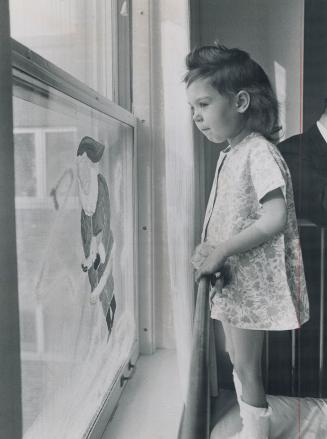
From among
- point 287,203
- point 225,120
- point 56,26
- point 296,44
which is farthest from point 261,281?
point 56,26

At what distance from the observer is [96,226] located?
83 cm

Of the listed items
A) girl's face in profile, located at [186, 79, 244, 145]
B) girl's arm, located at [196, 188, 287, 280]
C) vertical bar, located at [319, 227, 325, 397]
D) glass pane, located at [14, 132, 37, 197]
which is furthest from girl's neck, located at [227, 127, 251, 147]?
glass pane, located at [14, 132, 37, 197]

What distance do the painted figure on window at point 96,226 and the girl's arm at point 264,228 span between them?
0.85ft

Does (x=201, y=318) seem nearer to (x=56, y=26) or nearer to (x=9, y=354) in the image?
(x=9, y=354)

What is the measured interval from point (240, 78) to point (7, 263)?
1.57ft

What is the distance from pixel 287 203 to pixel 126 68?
0.42 meters

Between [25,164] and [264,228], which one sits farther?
[264,228]

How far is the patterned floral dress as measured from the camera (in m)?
0.67

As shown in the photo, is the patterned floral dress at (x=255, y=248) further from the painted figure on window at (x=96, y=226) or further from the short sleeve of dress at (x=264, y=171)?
the painted figure on window at (x=96, y=226)

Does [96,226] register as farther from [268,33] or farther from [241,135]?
[268,33]

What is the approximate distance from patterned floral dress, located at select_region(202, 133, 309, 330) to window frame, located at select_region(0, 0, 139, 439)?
22 cm

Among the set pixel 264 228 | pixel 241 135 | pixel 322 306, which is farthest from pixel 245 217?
pixel 322 306

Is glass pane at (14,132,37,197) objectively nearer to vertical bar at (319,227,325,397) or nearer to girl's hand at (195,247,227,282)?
girl's hand at (195,247,227,282)

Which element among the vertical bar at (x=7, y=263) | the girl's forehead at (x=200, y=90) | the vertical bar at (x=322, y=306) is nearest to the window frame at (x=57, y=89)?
the vertical bar at (x=7, y=263)
